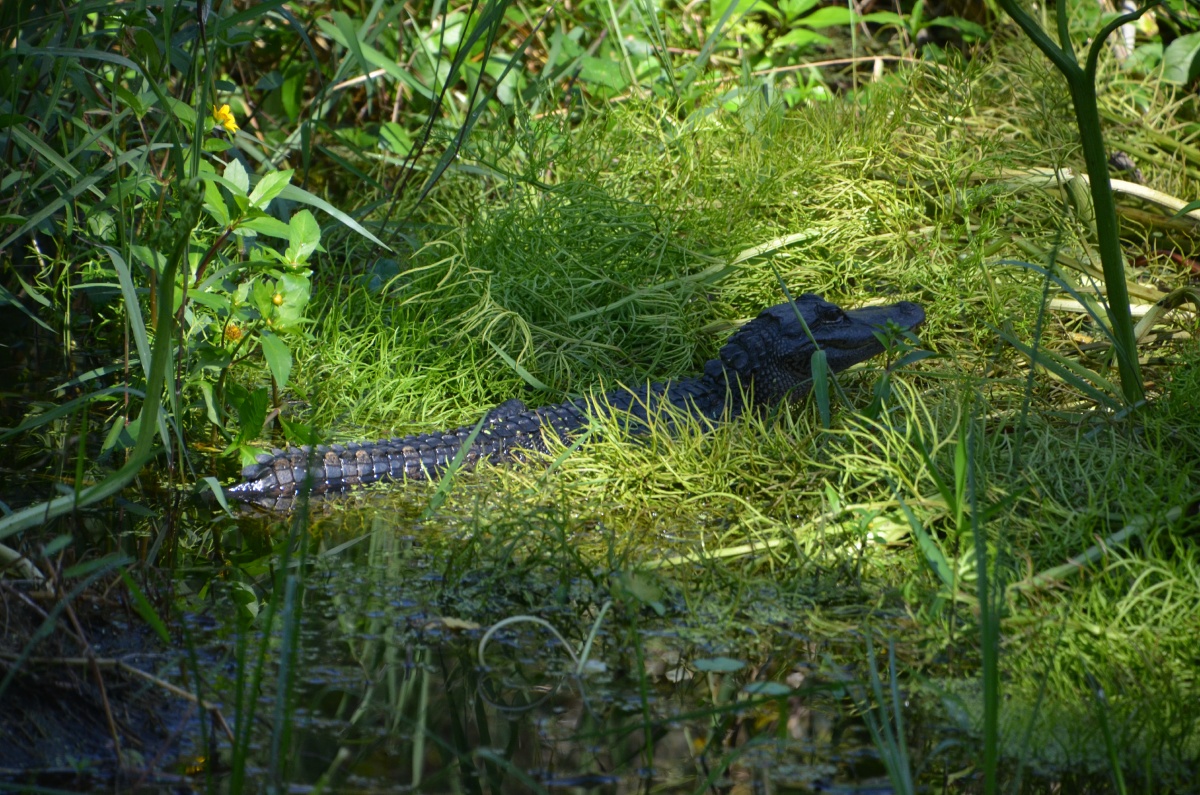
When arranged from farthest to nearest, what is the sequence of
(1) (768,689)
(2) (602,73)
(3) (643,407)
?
1. (2) (602,73)
2. (3) (643,407)
3. (1) (768,689)

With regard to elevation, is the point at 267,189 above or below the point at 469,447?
above

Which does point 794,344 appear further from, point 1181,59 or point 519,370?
point 1181,59

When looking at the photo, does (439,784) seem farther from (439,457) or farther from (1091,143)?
(1091,143)

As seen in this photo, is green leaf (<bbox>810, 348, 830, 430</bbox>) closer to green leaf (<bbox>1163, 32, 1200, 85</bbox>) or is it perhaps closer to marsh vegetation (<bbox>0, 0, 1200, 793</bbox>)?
marsh vegetation (<bbox>0, 0, 1200, 793</bbox>)

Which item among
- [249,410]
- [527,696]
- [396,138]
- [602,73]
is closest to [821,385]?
[527,696]

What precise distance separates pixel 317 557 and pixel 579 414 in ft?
3.21

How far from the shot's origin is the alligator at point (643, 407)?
2.96 m

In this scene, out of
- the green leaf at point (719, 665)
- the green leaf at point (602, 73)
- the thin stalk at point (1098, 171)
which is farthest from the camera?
the green leaf at point (602, 73)

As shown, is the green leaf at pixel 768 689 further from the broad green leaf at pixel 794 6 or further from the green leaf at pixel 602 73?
the broad green leaf at pixel 794 6

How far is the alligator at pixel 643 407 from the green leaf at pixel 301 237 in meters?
0.51

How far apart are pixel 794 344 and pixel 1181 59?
2.62 metres

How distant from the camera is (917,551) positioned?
90.7 inches

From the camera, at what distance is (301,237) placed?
2.74m

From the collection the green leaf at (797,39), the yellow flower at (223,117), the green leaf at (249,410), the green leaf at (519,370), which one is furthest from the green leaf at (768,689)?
the green leaf at (797,39)
